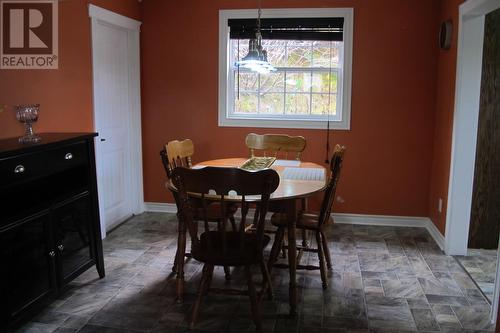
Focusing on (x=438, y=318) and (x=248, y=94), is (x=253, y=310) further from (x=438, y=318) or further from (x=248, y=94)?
(x=248, y=94)

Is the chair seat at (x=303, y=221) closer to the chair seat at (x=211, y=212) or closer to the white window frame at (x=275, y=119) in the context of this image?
the chair seat at (x=211, y=212)

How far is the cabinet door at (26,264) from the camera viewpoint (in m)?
2.34

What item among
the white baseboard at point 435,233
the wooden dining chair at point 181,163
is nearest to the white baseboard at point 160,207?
the wooden dining chair at point 181,163

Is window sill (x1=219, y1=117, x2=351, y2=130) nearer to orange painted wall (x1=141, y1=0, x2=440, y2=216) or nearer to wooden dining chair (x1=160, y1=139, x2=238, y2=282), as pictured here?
orange painted wall (x1=141, y1=0, x2=440, y2=216)

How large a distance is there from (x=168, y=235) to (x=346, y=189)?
1809 millimetres

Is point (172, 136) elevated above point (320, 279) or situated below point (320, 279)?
above

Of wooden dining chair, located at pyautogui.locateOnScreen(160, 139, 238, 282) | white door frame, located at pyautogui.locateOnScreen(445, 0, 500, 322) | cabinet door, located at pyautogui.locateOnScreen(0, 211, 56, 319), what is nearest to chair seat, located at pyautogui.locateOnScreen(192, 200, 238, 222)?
wooden dining chair, located at pyautogui.locateOnScreen(160, 139, 238, 282)

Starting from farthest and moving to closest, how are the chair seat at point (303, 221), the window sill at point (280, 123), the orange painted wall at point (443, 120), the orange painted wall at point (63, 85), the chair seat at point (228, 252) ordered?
1. the window sill at point (280, 123)
2. the orange painted wall at point (443, 120)
3. the orange painted wall at point (63, 85)
4. the chair seat at point (303, 221)
5. the chair seat at point (228, 252)

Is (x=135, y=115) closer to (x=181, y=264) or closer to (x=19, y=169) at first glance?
(x=181, y=264)

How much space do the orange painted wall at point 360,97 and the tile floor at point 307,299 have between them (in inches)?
33.4

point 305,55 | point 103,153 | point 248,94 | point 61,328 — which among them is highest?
point 305,55

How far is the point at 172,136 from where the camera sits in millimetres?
4891

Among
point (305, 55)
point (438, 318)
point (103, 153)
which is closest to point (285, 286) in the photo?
point (438, 318)

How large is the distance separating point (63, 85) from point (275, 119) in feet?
6.70
